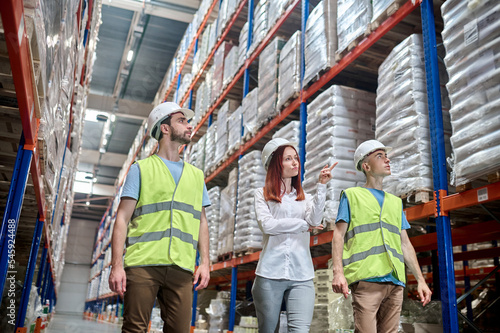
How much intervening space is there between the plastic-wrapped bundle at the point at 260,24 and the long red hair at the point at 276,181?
15.3 ft

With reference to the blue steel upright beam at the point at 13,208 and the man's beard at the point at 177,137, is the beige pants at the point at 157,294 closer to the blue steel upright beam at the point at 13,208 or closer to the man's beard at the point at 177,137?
the man's beard at the point at 177,137

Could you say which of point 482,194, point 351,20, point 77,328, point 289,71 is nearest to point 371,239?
point 482,194

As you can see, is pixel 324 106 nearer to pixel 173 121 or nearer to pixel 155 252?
pixel 173 121

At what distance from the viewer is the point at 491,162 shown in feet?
9.53

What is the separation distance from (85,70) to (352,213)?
317 inches

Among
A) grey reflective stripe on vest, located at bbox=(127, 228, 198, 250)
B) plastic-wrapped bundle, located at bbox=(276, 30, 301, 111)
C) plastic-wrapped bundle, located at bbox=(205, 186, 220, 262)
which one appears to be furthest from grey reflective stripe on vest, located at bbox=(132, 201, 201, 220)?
plastic-wrapped bundle, located at bbox=(205, 186, 220, 262)

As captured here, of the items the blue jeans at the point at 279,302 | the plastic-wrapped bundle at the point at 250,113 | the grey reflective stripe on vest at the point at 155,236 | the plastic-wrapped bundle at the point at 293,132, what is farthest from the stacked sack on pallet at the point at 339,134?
the grey reflective stripe on vest at the point at 155,236

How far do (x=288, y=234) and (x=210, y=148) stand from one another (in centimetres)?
686

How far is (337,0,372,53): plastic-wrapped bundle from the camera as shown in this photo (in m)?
4.67

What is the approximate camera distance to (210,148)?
968cm

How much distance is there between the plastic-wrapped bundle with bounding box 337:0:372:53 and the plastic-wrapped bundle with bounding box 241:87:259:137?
94.1 inches

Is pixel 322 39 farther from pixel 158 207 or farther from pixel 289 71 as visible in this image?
pixel 158 207

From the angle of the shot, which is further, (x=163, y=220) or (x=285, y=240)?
(x=285, y=240)

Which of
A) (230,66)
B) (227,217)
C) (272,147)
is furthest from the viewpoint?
(230,66)
